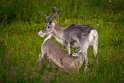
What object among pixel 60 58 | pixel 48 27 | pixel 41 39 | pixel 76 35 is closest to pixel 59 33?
pixel 48 27

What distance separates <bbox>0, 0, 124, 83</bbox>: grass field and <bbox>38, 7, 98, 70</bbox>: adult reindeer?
50 cm

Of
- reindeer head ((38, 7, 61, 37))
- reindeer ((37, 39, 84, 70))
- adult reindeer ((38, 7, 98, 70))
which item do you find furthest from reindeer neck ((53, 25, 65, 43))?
reindeer ((37, 39, 84, 70))

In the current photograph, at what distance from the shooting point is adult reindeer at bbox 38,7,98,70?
13.4m

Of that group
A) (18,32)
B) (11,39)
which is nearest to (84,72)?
(11,39)

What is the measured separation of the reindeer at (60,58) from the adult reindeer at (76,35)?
382 mm

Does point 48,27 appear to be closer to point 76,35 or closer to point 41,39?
point 76,35

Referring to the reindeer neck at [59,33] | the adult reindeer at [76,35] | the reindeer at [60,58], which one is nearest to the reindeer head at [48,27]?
the adult reindeer at [76,35]

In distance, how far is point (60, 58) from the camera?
12.6 m

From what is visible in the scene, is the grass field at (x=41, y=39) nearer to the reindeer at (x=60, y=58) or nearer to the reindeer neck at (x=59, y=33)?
the reindeer at (x=60, y=58)

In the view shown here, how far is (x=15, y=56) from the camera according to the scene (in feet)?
44.6

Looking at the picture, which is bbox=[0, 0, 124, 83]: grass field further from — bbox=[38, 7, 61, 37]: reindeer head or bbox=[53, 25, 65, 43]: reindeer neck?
bbox=[53, 25, 65, 43]: reindeer neck

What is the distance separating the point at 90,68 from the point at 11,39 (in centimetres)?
436

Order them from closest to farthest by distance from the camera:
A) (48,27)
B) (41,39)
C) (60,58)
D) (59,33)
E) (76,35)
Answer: (60,58), (76,35), (48,27), (59,33), (41,39)

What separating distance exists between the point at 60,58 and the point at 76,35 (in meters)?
1.32
